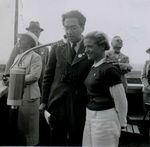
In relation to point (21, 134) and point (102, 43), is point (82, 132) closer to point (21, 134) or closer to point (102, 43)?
point (102, 43)

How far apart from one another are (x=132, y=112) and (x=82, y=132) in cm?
352

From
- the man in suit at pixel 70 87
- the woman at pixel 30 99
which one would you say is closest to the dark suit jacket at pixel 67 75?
the man in suit at pixel 70 87

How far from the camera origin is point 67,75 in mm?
2504

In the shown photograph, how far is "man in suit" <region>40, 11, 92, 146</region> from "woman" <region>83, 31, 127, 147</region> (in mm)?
105

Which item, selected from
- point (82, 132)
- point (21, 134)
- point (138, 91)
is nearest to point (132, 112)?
point (138, 91)

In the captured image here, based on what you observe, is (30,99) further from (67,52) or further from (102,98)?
(102,98)

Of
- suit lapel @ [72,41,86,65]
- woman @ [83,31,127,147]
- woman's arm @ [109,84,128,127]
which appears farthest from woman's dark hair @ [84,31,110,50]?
woman's arm @ [109,84,128,127]

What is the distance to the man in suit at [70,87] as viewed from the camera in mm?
2494

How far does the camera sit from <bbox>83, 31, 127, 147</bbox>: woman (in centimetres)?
235

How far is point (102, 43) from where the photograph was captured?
2410 mm

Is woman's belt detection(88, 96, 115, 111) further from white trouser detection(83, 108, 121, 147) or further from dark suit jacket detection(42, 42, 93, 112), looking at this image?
dark suit jacket detection(42, 42, 93, 112)

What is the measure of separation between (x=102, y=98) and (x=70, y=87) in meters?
0.26

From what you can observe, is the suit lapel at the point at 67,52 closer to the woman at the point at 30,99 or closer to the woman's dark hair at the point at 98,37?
the woman's dark hair at the point at 98,37

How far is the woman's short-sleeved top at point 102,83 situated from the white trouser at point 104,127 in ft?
0.16
